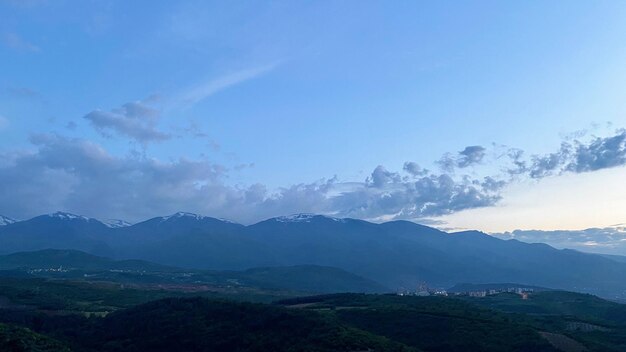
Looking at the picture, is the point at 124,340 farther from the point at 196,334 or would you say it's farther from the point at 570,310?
the point at 570,310

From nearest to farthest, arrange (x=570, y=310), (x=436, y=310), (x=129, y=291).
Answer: (x=436, y=310) < (x=570, y=310) < (x=129, y=291)

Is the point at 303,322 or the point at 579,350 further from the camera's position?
the point at 303,322

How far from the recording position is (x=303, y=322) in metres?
107

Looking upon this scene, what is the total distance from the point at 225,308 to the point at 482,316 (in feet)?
182

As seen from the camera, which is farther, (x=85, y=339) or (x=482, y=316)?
(x=482, y=316)

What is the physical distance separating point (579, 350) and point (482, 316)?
87.1 feet

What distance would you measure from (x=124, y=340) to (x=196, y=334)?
14062mm

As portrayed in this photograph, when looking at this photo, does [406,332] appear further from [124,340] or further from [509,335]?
[124,340]

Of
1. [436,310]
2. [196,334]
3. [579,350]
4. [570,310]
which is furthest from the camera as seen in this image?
[570,310]

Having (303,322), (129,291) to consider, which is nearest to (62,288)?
(129,291)

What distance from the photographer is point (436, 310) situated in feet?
419

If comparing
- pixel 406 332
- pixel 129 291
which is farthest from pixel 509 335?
pixel 129 291

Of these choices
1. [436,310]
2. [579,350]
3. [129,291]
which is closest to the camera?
[579,350]

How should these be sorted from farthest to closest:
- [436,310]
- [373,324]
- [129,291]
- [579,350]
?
[129,291] → [436,310] → [373,324] → [579,350]
